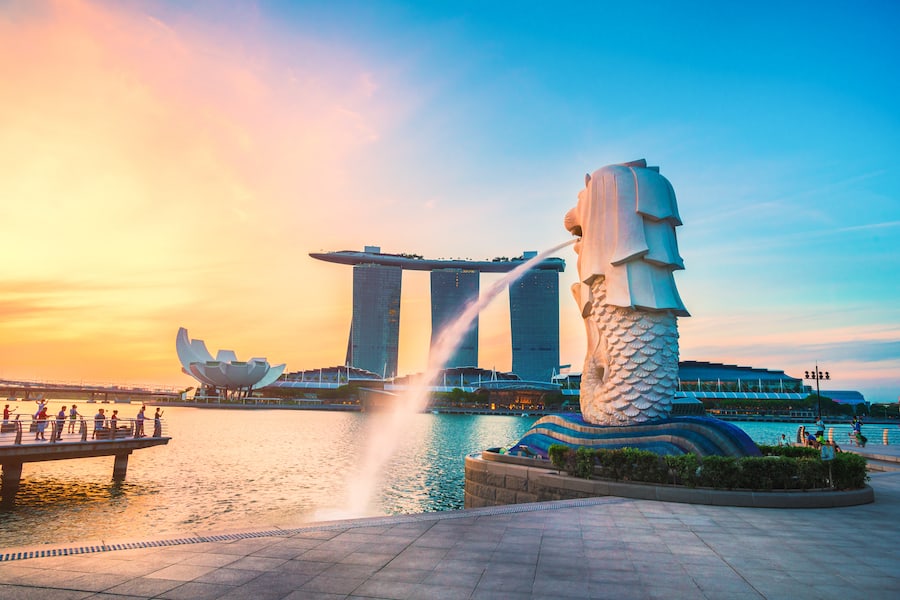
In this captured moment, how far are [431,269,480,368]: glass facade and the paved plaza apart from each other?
183 meters

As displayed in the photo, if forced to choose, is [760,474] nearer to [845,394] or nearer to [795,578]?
[795,578]

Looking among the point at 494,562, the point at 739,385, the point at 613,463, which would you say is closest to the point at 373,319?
the point at 739,385

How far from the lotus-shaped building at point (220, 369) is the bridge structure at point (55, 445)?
351 ft

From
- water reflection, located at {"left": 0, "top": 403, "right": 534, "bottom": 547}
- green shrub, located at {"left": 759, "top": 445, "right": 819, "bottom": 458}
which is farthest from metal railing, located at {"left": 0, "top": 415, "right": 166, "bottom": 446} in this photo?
green shrub, located at {"left": 759, "top": 445, "right": 819, "bottom": 458}

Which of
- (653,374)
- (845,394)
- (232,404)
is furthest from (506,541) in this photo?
(845,394)

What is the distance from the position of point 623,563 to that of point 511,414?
108m

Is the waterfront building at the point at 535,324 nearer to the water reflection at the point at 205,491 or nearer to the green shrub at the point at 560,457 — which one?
the water reflection at the point at 205,491

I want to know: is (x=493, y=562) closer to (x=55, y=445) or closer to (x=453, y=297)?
(x=55, y=445)

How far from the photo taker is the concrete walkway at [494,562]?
6.08 metres

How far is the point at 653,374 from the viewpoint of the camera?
1697cm

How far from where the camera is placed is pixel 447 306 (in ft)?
633

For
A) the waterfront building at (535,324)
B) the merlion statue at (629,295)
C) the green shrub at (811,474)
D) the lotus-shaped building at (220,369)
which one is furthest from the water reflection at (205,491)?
the waterfront building at (535,324)

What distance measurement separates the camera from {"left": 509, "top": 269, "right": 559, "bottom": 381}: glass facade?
590 ft

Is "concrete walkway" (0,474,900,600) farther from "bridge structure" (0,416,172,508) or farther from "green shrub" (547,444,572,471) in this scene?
"bridge structure" (0,416,172,508)
